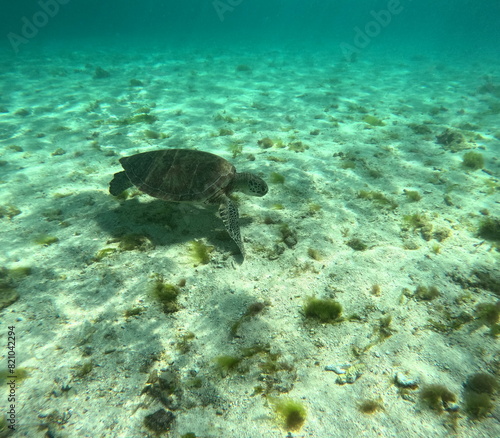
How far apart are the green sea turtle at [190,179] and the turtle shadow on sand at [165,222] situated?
0.44m

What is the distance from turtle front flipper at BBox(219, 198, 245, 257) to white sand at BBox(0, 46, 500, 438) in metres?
0.36

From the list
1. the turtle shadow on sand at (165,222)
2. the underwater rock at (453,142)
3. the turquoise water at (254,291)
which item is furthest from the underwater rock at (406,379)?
the underwater rock at (453,142)

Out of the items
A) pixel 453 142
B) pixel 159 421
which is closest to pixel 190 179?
pixel 159 421

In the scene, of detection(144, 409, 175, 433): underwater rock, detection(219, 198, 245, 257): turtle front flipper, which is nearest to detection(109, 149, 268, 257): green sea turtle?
detection(219, 198, 245, 257): turtle front flipper

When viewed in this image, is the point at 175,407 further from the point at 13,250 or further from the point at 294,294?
the point at 13,250

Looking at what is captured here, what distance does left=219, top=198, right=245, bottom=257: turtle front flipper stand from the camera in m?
4.07

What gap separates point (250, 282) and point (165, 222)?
211cm

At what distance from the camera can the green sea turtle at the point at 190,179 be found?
4469 millimetres

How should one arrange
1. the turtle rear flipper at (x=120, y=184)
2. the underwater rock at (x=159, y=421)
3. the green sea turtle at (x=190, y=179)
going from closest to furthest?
1. the underwater rock at (x=159, y=421)
2. the green sea turtle at (x=190, y=179)
3. the turtle rear flipper at (x=120, y=184)

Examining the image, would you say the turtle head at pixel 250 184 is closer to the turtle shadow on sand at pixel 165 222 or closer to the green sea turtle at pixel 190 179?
the green sea turtle at pixel 190 179

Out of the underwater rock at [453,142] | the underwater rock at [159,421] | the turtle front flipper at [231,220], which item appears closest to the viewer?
the underwater rock at [159,421]

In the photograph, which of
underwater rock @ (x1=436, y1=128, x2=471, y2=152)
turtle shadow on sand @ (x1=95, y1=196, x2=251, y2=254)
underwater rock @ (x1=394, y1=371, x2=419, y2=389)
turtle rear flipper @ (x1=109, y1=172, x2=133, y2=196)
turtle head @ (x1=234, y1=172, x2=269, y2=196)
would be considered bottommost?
turtle shadow on sand @ (x1=95, y1=196, x2=251, y2=254)

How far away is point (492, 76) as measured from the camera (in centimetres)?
2112

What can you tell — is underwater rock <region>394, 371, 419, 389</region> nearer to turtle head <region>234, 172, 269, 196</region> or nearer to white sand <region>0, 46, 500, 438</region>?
white sand <region>0, 46, 500, 438</region>
